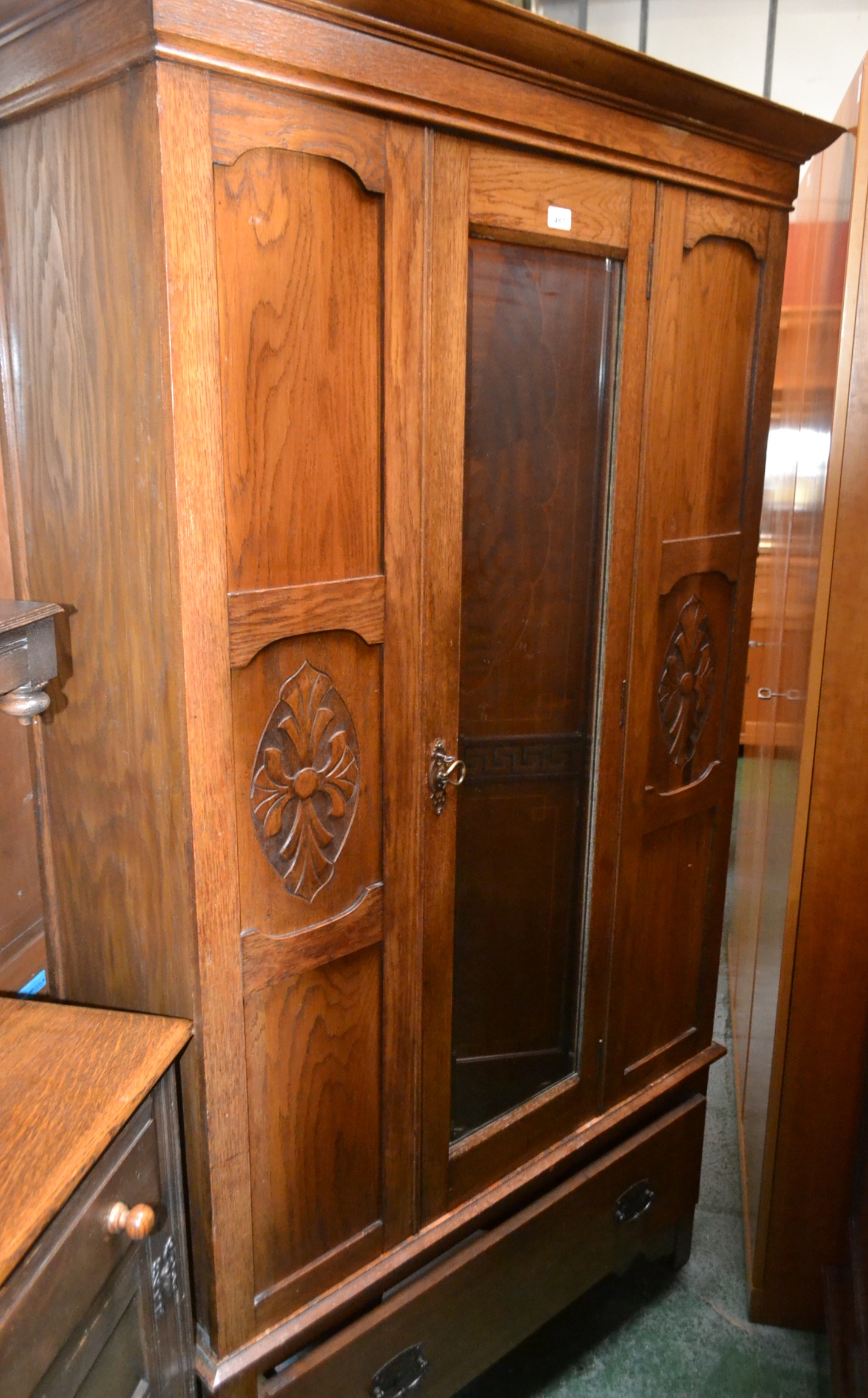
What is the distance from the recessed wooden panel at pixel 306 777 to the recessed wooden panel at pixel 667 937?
67cm

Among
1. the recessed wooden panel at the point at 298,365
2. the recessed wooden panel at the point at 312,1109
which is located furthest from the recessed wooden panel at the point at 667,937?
the recessed wooden panel at the point at 298,365

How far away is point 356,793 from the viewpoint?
1.34m

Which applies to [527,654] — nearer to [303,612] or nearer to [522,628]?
[522,628]

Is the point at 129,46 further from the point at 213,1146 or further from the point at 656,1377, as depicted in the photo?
the point at 656,1377

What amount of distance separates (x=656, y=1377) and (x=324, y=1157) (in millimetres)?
971

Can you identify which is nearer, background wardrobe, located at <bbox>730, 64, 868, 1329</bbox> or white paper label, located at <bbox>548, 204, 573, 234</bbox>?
white paper label, located at <bbox>548, 204, 573, 234</bbox>

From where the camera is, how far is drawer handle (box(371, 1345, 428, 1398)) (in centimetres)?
155

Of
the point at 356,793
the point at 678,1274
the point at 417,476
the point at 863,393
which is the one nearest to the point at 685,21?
the point at 863,393

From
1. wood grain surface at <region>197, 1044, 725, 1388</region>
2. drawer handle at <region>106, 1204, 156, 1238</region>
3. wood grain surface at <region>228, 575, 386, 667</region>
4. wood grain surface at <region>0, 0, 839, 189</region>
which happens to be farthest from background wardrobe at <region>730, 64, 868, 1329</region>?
drawer handle at <region>106, 1204, 156, 1238</region>

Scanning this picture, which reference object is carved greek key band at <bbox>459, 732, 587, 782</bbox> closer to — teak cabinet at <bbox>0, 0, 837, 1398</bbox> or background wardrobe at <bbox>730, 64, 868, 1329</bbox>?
teak cabinet at <bbox>0, 0, 837, 1398</bbox>

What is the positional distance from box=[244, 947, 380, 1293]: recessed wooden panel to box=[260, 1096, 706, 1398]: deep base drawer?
162 mm

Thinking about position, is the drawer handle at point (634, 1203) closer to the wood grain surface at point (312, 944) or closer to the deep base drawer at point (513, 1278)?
the deep base drawer at point (513, 1278)

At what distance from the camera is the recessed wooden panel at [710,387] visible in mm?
1623

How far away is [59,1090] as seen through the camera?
45.4 inches
